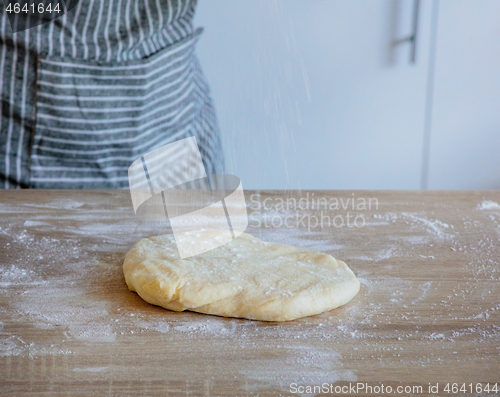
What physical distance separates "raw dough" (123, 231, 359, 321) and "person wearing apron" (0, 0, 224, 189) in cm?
51

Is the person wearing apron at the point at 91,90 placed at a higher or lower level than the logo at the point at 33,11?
lower

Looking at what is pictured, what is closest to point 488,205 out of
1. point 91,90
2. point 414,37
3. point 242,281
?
point 242,281

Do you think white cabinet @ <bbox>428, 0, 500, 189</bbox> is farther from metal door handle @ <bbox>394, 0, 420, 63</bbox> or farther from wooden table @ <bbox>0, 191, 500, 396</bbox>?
wooden table @ <bbox>0, 191, 500, 396</bbox>

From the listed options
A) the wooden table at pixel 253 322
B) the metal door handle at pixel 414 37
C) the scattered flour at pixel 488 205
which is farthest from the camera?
the metal door handle at pixel 414 37

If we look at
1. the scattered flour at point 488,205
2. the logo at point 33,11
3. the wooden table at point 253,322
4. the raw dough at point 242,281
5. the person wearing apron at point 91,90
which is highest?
the logo at point 33,11

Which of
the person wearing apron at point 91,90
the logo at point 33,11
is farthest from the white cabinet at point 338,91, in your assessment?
the logo at point 33,11

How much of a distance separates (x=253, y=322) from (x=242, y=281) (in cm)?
6

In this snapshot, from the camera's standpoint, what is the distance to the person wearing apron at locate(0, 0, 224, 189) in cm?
Result: 112

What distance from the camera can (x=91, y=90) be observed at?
115 cm

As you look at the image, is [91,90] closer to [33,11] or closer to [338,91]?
[33,11]

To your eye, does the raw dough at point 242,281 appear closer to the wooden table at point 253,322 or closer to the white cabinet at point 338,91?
the wooden table at point 253,322

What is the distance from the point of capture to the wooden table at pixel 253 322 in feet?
1.73

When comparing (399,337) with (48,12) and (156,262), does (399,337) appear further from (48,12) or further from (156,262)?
(48,12)

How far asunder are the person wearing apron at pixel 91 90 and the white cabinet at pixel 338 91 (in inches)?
23.6
